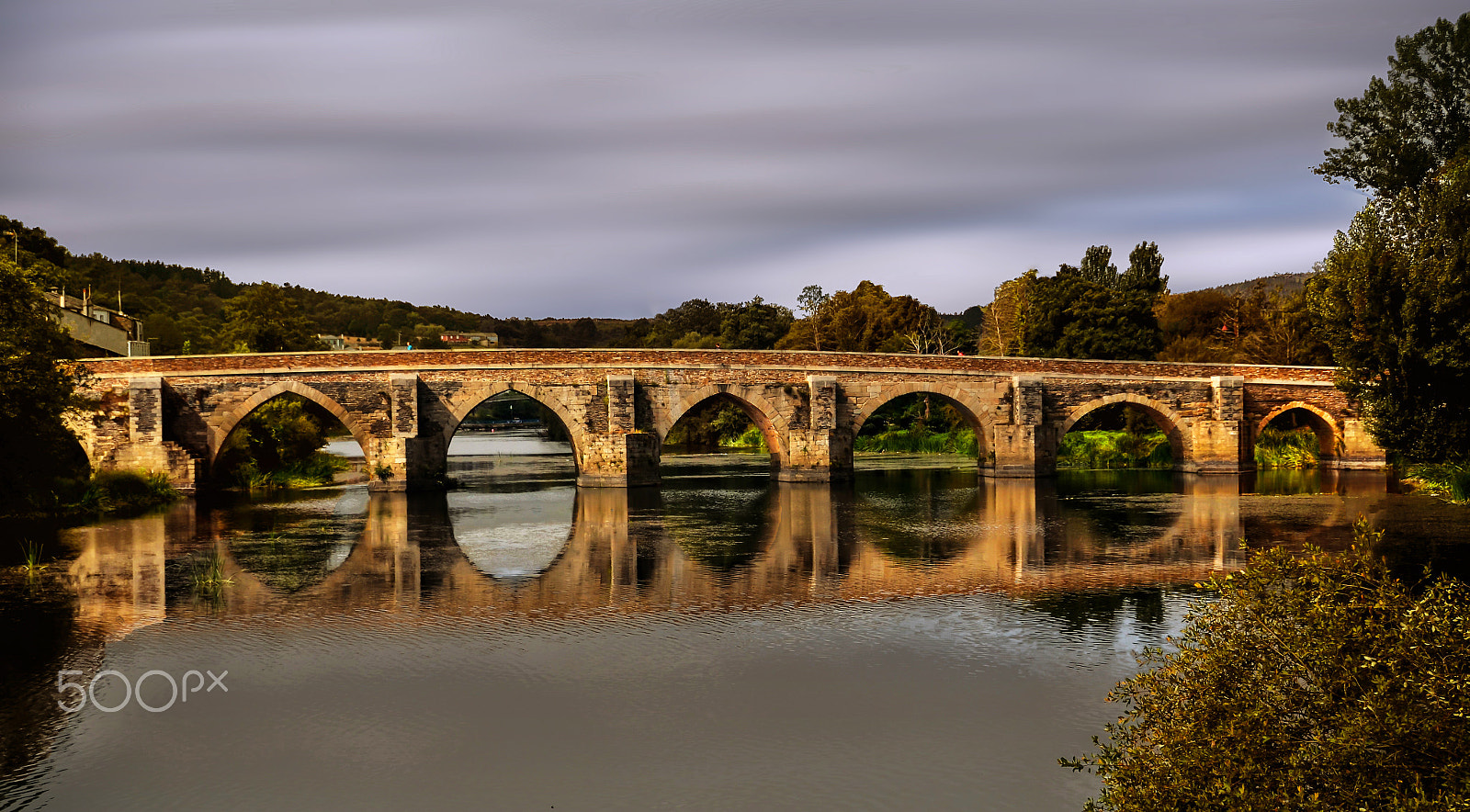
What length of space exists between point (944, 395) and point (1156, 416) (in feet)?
29.3

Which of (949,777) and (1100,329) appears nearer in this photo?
(949,777)

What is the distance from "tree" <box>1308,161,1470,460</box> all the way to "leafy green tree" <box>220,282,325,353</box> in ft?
143

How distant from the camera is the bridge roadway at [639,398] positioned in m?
32.6

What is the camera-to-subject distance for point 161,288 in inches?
4085

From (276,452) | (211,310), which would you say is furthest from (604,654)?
(211,310)

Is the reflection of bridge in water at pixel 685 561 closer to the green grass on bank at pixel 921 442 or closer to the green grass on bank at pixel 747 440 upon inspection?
the green grass on bank at pixel 921 442

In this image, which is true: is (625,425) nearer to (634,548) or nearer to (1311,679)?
(634,548)

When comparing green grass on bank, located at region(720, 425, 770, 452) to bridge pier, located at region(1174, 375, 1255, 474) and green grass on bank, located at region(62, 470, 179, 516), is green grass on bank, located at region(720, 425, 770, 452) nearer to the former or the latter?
bridge pier, located at region(1174, 375, 1255, 474)

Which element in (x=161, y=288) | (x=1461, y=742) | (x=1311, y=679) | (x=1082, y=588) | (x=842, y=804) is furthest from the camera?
(x=161, y=288)

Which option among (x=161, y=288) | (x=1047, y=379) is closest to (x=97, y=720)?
(x=1047, y=379)

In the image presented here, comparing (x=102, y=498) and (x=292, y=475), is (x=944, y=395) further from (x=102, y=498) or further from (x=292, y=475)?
(x=102, y=498)

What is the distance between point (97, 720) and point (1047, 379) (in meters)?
32.7

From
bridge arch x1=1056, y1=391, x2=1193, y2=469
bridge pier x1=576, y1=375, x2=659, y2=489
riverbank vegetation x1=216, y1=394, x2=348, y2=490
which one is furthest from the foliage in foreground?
riverbank vegetation x1=216, y1=394, x2=348, y2=490

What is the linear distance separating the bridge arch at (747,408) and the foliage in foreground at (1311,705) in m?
28.3
